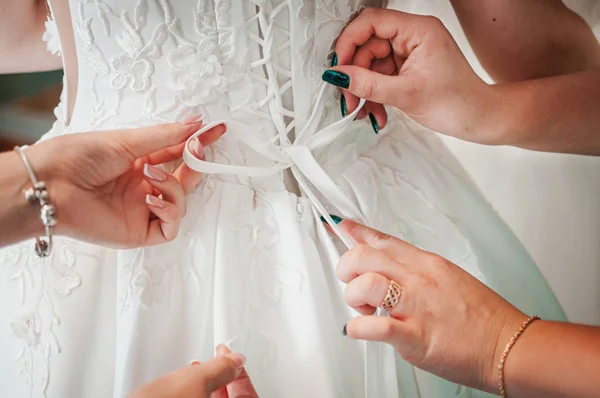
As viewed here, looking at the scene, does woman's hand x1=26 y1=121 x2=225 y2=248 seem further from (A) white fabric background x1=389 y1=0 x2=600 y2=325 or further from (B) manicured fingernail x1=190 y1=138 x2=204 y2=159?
(A) white fabric background x1=389 y1=0 x2=600 y2=325

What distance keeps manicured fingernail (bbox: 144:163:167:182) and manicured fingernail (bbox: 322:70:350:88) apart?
0.20 m

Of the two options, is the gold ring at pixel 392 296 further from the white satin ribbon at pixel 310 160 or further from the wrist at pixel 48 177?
the wrist at pixel 48 177

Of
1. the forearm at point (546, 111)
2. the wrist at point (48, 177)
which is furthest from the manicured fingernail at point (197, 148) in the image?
the forearm at point (546, 111)

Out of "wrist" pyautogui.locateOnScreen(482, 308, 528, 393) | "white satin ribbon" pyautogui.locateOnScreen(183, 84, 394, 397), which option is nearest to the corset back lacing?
"white satin ribbon" pyautogui.locateOnScreen(183, 84, 394, 397)

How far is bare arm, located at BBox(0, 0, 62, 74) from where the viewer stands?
601 mm

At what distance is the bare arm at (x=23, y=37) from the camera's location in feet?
1.97

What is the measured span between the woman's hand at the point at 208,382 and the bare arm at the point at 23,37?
0.50 metres

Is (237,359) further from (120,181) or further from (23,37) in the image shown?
(23,37)

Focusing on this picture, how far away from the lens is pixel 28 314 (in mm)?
483

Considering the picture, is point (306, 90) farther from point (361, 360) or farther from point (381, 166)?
point (361, 360)

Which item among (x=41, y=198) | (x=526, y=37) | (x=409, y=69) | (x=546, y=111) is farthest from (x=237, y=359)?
(x=526, y=37)

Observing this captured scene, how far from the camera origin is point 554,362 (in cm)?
43

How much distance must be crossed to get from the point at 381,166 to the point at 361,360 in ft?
0.80

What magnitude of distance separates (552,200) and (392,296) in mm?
456
